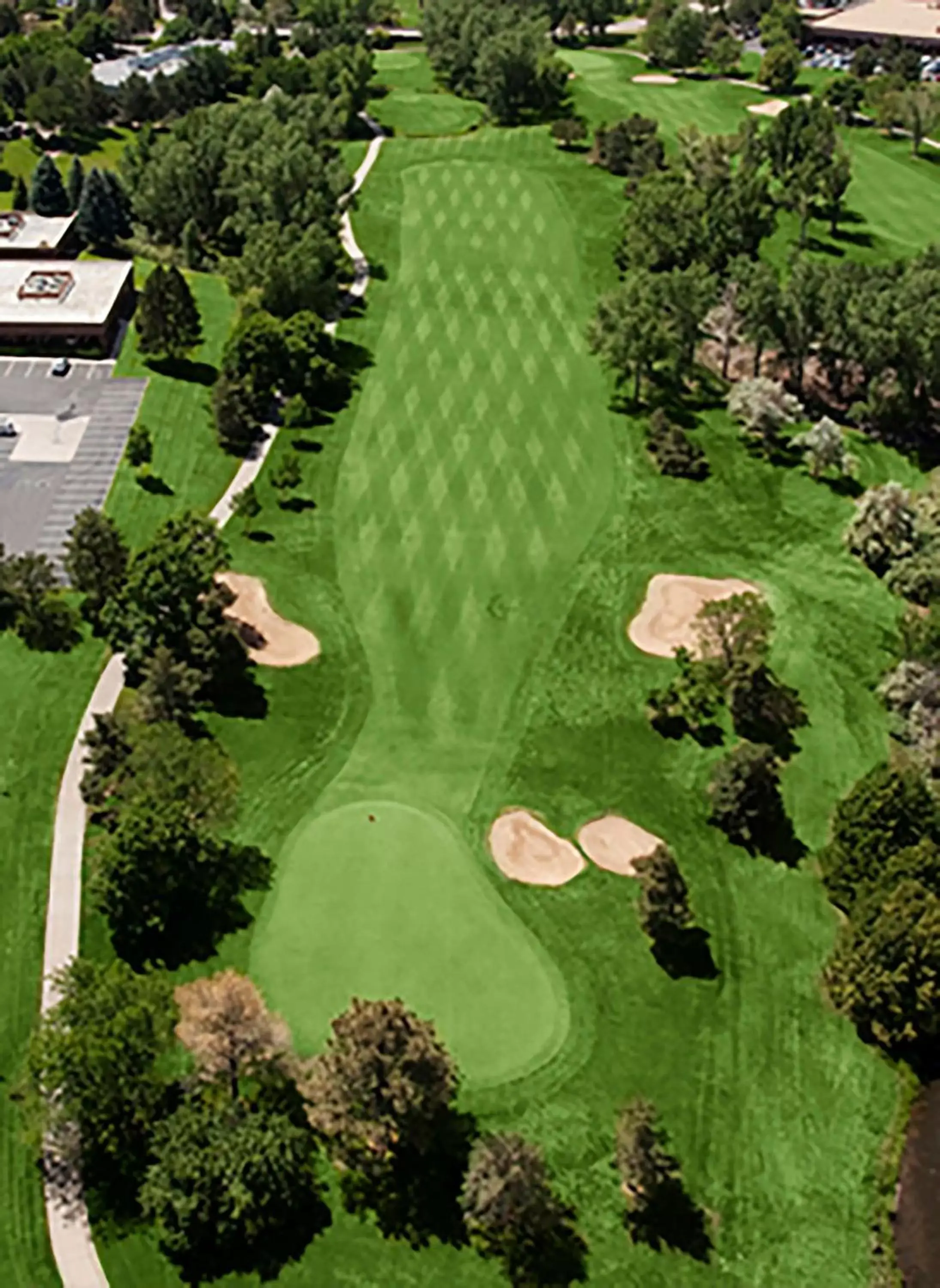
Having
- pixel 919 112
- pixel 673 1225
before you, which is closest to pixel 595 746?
pixel 673 1225

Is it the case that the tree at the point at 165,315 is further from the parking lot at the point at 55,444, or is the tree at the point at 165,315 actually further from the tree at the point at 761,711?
the tree at the point at 761,711

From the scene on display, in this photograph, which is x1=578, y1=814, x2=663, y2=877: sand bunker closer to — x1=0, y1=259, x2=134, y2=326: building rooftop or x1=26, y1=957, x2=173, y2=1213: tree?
x1=26, y1=957, x2=173, y2=1213: tree

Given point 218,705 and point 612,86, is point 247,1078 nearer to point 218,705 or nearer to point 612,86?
point 218,705

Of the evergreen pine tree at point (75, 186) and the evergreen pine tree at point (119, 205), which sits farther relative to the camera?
the evergreen pine tree at point (75, 186)

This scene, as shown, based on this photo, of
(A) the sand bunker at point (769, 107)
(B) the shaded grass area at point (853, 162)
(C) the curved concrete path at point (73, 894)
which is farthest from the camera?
(A) the sand bunker at point (769, 107)

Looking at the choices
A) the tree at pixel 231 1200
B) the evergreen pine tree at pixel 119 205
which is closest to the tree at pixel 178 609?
the tree at pixel 231 1200

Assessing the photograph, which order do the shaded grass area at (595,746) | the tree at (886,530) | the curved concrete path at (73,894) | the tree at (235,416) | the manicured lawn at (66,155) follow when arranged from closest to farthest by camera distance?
Result: the curved concrete path at (73,894) → the shaded grass area at (595,746) → the tree at (886,530) → the tree at (235,416) → the manicured lawn at (66,155)

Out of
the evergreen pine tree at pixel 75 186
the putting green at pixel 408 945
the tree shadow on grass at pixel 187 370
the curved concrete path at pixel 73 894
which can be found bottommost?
the curved concrete path at pixel 73 894
